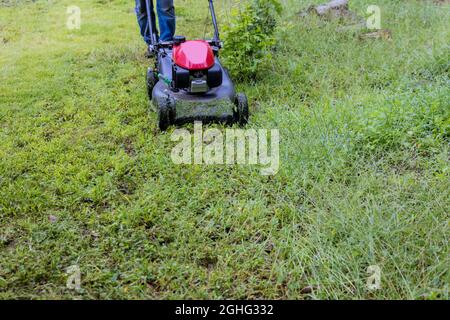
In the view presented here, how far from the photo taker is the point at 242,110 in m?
3.77

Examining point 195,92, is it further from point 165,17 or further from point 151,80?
point 165,17

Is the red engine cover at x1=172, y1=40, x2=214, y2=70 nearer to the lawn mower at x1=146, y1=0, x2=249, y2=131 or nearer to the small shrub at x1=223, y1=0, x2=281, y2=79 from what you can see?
the lawn mower at x1=146, y1=0, x2=249, y2=131

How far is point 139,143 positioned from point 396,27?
160 inches

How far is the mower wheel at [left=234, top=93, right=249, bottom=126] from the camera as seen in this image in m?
3.77

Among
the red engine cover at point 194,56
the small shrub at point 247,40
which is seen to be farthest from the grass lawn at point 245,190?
the red engine cover at point 194,56

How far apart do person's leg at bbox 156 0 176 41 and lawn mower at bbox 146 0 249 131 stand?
93 centimetres

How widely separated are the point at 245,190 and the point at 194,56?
1282 mm

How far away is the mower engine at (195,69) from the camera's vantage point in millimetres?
3631

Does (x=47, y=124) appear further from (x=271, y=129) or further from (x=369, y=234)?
(x=369, y=234)

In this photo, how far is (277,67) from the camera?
16.3 feet

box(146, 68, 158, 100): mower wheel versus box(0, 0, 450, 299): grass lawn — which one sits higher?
box(146, 68, 158, 100): mower wheel

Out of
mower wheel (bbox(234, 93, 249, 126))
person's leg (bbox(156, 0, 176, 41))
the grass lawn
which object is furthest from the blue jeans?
mower wheel (bbox(234, 93, 249, 126))

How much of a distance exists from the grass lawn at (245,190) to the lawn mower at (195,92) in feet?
0.75
